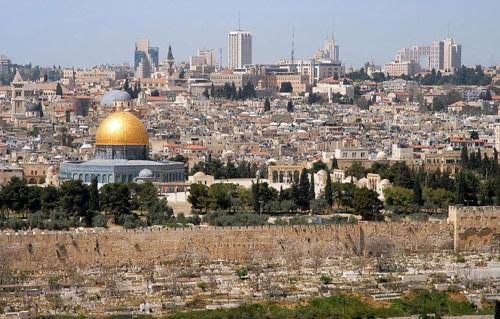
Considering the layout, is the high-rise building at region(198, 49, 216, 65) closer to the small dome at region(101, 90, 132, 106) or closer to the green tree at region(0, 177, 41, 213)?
the small dome at region(101, 90, 132, 106)

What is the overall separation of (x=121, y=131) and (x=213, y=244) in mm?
14283

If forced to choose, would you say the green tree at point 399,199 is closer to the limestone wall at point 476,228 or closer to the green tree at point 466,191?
the green tree at point 466,191

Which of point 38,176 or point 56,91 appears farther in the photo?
point 56,91

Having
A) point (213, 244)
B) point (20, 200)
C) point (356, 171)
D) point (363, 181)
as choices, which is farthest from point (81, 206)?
point (356, 171)

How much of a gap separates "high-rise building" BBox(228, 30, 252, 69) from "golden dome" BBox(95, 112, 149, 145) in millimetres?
93961

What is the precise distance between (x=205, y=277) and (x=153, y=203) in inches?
375

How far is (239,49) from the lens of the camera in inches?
5719

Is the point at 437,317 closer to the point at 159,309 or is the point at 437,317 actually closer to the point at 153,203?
the point at 159,309

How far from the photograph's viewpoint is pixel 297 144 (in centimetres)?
6938

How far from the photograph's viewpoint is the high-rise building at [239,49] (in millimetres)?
144750

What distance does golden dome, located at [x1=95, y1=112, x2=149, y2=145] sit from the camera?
49.8 metres

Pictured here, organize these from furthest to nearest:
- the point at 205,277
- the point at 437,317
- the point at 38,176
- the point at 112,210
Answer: the point at 38,176, the point at 112,210, the point at 205,277, the point at 437,317

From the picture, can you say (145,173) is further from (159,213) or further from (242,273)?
(242,273)

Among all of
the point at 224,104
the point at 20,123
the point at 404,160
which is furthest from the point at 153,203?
the point at 224,104
